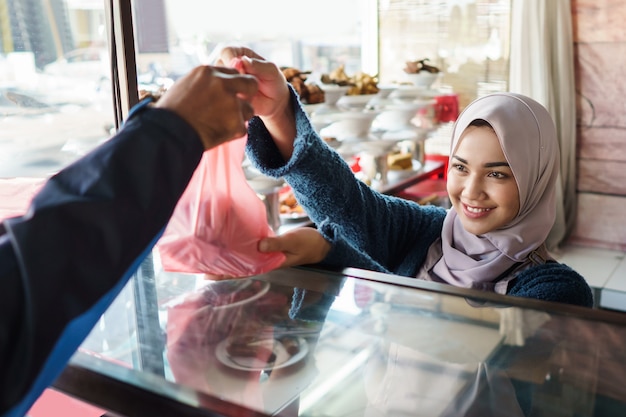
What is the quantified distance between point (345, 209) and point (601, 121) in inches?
115

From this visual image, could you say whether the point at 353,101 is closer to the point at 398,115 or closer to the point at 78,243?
the point at 398,115

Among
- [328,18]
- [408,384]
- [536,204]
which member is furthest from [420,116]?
[408,384]

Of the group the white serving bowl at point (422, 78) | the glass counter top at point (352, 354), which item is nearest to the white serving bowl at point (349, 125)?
the white serving bowl at point (422, 78)

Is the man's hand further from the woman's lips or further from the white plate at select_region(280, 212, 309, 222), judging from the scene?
the white plate at select_region(280, 212, 309, 222)

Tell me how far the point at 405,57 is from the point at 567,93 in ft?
3.56

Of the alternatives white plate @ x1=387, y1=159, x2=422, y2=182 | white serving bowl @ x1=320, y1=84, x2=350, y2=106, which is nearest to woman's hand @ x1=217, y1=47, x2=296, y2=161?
white serving bowl @ x1=320, y1=84, x2=350, y2=106

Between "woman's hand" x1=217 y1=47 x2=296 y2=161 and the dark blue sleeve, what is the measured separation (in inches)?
18.0

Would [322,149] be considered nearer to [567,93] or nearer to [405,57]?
[567,93]

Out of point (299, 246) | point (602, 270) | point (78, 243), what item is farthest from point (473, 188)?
point (602, 270)

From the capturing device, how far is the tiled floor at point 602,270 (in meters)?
2.97

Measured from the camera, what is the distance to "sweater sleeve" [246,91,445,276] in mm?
1098

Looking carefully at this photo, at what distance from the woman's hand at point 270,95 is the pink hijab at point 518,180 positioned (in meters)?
0.36

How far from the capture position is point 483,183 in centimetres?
117

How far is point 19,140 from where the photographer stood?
5.24 feet
